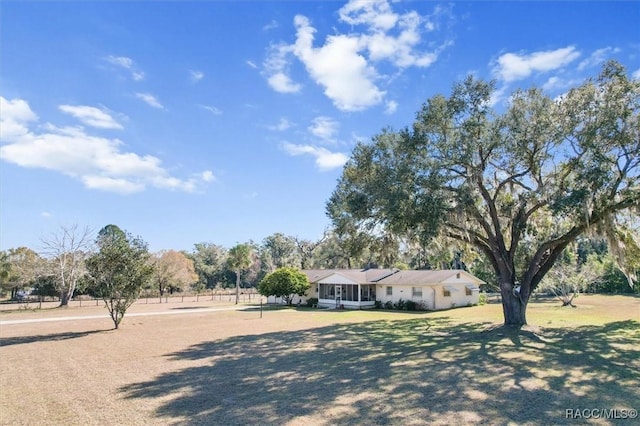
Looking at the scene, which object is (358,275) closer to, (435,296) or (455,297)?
(435,296)

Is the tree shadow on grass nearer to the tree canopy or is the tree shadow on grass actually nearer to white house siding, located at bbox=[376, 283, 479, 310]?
the tree canopy

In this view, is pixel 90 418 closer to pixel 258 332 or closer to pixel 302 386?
pixel 302 386

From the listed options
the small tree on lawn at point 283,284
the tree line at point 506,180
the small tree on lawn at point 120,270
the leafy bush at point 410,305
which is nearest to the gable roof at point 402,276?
the leafy bush at point 410,305

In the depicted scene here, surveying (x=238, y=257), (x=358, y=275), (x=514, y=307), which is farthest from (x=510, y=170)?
(x=238, y=257)

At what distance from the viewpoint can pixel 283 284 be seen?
35219mm

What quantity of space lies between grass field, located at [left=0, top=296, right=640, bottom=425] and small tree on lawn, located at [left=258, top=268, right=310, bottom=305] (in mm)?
16896

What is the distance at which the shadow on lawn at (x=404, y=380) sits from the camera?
731 cm

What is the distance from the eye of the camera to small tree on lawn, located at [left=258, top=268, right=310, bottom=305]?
35.3m

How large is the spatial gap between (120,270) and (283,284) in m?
17.2

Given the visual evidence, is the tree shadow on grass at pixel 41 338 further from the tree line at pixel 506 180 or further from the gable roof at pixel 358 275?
the gable roof at pixel 358 275

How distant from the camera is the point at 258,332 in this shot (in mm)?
19109

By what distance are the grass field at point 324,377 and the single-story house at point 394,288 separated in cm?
1323

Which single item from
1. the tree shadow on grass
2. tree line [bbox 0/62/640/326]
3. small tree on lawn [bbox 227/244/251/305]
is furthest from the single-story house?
the tree shadow on grass

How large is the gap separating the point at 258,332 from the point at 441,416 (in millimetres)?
13332
